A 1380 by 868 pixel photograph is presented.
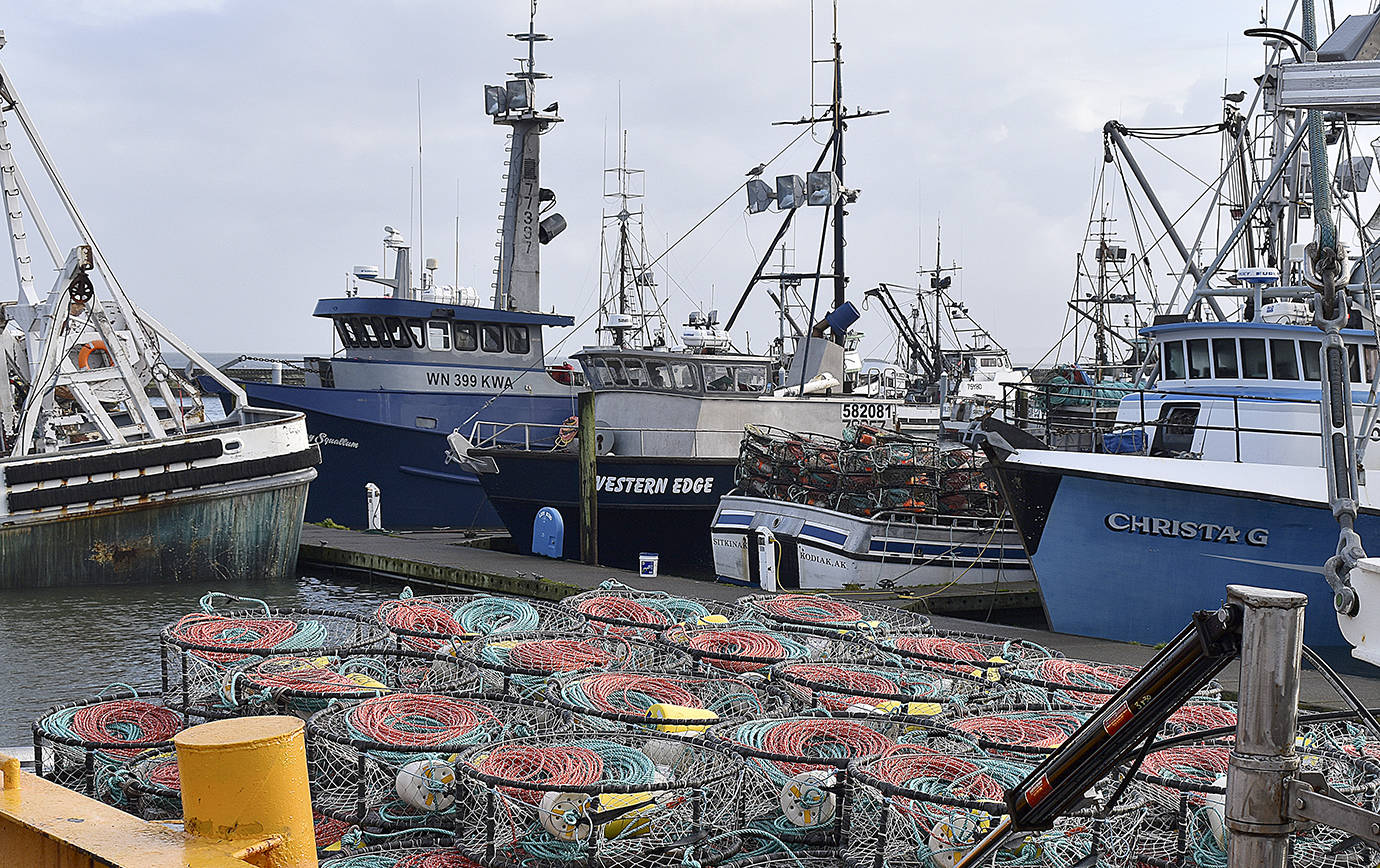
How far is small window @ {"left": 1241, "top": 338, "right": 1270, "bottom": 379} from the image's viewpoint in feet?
43.1

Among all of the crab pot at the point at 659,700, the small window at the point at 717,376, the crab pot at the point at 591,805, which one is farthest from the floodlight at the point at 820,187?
the crab pot at the point at 591,805

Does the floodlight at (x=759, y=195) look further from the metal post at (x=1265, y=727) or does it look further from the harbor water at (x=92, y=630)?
the metal post at (x=1265, y=727)

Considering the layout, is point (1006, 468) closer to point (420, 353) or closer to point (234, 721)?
point (234, 721)

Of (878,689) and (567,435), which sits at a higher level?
(567,435)

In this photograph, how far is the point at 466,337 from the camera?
973 inches

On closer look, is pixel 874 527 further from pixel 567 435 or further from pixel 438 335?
pixel 438 335

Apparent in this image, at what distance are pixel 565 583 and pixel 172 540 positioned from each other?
513cm

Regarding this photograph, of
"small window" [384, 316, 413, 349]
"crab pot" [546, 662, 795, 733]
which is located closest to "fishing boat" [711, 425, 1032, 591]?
"crab pot" [546, 662, 795, 733]

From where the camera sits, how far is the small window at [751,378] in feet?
67.5

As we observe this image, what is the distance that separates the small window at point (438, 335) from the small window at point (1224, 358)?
49.1 ft

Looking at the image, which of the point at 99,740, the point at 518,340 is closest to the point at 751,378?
the point at 518,340

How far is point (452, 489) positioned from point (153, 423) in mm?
8050

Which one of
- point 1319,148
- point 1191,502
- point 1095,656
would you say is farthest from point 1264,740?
point 1191,502

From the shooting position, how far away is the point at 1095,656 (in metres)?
11.1
